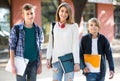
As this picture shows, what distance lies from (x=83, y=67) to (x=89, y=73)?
0.19m

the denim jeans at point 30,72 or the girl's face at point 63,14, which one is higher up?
the girl's face at point 63,14

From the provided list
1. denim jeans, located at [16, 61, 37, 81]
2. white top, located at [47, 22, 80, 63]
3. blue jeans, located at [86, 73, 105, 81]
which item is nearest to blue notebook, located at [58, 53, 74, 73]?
white top, located at [47, 22, 80, 63]

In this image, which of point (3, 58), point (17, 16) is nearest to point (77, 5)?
point (17, 16)

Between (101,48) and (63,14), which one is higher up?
(63,14)

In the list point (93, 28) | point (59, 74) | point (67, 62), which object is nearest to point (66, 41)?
point (67, 62)

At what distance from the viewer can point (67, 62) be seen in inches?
217

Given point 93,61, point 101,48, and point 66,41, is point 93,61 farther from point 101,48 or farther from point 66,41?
point 66,41

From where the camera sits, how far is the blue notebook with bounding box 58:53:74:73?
5.45 meters

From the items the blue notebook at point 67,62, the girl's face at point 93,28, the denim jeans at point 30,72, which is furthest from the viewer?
the girl's face at point 93,28

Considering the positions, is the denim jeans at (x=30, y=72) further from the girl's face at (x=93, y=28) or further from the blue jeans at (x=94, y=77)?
the girl's face at (x=93, y=28)

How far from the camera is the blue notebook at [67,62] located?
215 inches

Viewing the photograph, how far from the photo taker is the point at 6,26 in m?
18.0

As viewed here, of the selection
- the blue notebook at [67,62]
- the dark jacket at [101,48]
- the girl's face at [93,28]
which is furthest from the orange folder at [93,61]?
the blue notebook at [67,62]

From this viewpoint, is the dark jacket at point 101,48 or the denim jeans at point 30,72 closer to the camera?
the denim jeans at point 30,72
